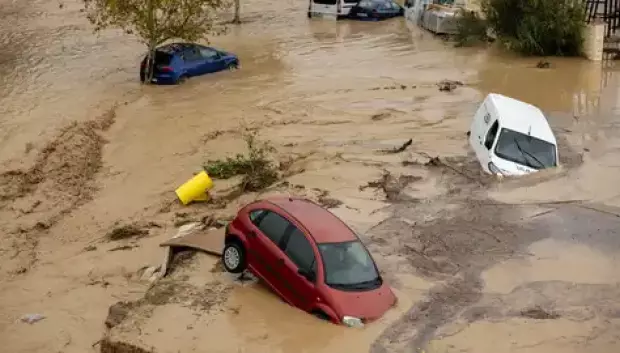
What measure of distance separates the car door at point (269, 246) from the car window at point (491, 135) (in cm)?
680

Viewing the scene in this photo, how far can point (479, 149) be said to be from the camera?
58.0 feet

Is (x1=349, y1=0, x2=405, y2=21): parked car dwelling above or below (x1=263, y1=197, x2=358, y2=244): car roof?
below

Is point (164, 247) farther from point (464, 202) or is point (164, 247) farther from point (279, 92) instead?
point (279, 92)

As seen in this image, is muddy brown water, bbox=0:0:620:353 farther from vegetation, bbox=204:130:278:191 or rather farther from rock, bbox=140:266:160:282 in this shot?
vegetation, bbox=204:130:278:191

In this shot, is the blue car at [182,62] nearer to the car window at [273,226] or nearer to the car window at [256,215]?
the car window at [256,215]

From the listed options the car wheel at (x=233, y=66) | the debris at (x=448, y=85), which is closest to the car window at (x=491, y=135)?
the debris at (x=448, y=85)

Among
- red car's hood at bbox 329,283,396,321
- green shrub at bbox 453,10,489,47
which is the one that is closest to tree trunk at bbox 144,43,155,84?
green shrub at bbox 453,10,489,47

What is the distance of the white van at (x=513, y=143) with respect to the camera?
54.8ft

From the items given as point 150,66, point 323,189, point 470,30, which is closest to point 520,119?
point 323,189

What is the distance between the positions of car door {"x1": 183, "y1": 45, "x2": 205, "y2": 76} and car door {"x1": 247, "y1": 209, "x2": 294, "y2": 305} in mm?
14687

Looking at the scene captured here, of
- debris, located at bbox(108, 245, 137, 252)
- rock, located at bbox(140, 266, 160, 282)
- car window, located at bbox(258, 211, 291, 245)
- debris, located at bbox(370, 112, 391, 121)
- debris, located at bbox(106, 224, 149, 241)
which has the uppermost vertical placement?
car window, located at bbox(258, 211, 291, 245)

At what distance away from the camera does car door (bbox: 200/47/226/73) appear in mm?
26500

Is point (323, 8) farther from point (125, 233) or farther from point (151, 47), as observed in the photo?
point (125, 233)

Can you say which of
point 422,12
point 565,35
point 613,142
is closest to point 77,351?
point 613,142
